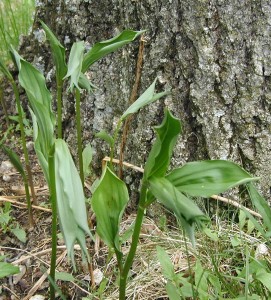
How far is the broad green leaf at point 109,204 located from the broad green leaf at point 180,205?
8cm

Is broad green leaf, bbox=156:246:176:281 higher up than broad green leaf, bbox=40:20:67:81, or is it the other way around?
broad green leaf, bbox=40:20:67:81

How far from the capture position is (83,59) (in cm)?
107

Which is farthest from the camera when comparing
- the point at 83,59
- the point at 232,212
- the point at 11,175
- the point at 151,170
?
the point at 11,175

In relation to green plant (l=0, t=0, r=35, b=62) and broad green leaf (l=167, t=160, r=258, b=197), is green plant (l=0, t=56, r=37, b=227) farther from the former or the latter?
green plant (l=0, t=0, r=35, b=62)

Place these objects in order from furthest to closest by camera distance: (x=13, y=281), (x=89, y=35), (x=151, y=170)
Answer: (x=89, y=35) → (x=13, y=281) → (x=151, y=170)

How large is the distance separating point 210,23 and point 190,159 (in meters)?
0.41

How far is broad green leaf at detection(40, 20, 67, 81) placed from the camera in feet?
3.35

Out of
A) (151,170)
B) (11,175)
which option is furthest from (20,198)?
(151,170)

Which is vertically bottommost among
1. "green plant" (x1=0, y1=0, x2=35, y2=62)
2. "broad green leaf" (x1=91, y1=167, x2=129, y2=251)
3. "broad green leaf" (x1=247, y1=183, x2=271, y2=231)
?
"broad green leaf" (x1=247, y1=183, x2=271, y2=231)

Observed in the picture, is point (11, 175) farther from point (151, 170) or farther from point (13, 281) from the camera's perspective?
point (151, 170)

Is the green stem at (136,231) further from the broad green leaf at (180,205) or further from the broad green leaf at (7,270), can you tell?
the broad green leaf at (7,270)

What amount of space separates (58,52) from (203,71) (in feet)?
1.82

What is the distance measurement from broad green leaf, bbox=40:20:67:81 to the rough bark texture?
1.64 ft

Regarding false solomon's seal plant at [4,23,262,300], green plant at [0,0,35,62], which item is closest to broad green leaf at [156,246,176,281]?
false solomon's seal plant at [4,23,262,300]
